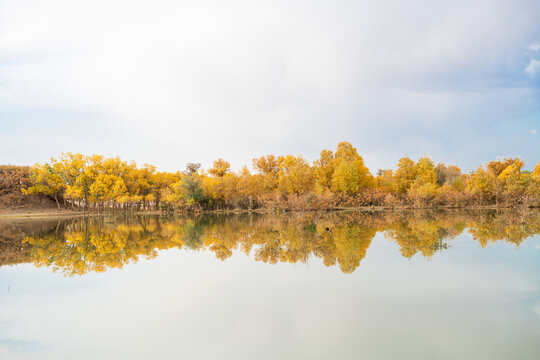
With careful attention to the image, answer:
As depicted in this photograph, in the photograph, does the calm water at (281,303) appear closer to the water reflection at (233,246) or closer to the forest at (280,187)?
the water reflection at (233,246)

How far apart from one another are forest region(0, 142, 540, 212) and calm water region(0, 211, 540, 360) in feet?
92.0

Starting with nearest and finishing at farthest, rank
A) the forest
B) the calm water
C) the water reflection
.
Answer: the calm water
the water reflection
the forest

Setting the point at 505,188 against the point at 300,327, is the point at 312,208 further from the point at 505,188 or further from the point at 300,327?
the point at 300,327

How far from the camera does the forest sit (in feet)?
128

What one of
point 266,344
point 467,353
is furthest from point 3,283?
point 467,353

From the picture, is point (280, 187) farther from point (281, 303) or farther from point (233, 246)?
point (281, 303)

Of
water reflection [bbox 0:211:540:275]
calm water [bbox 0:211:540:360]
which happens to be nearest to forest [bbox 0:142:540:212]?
water reflection [bbox 0:211:540:275]

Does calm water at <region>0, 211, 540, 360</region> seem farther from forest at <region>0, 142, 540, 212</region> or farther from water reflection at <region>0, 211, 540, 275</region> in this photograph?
forest at <region>0, 142, 540, 212</region>

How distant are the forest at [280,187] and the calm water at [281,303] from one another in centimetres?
2803

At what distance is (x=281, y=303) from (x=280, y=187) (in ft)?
127

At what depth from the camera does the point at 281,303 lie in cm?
695

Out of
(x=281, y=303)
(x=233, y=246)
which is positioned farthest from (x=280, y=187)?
(x=281, y=303)

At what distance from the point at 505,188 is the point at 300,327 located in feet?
137

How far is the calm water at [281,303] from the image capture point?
5.16m
